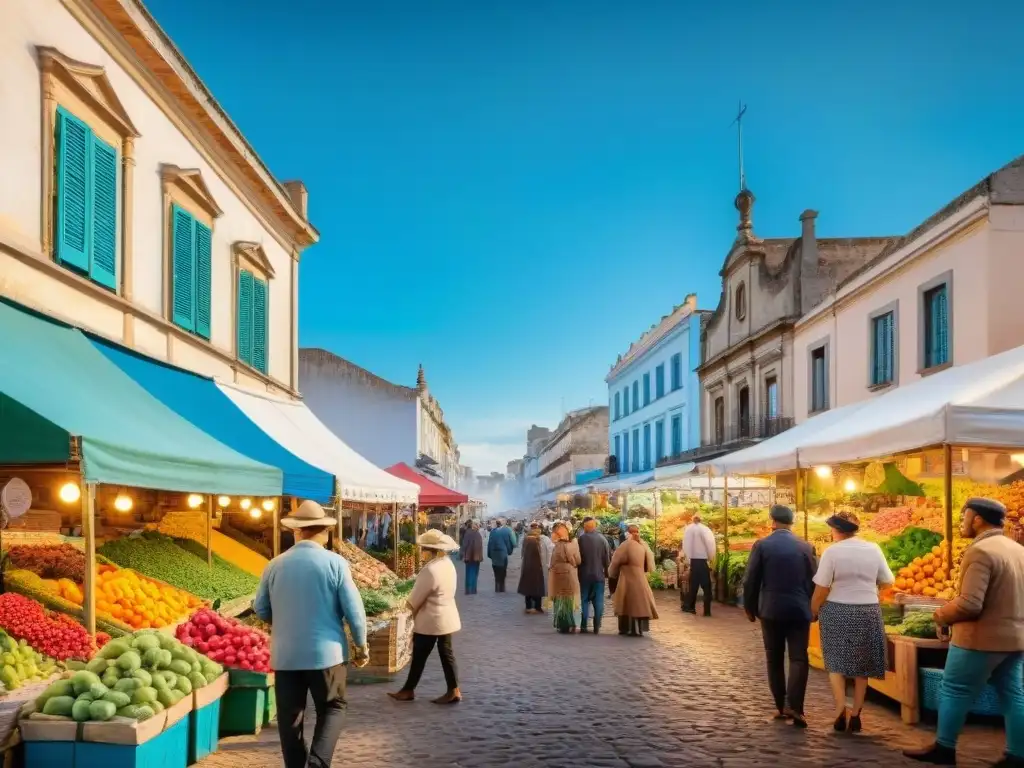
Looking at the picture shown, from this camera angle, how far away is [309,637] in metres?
5.65

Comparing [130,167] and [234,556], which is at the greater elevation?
[130,167]

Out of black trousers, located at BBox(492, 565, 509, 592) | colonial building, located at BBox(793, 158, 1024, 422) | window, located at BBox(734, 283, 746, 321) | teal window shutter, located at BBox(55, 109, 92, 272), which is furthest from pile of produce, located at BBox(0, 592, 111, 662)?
window, located at BBox(734, 283, 746, 321)

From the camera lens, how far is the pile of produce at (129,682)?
5.58 metres

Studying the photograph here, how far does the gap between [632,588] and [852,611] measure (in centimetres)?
641

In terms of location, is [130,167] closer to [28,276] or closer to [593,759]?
[28,276]

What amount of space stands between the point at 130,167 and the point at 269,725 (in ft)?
20.9

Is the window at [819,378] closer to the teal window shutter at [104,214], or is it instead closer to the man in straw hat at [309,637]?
the teal window shutter at [104,214]

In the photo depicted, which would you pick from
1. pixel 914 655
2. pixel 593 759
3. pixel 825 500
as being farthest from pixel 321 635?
pixel 825 500

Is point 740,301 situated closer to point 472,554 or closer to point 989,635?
point 472,554

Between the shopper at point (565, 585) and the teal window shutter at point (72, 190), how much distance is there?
8.07 meters

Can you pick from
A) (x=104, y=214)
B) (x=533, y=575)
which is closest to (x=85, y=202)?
(x=104, y=214)

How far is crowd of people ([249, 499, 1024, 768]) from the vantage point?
18.7ft

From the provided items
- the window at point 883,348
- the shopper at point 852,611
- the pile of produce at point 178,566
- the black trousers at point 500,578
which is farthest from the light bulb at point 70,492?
the window at point 883,348

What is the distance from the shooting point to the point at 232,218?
47.1 ft
